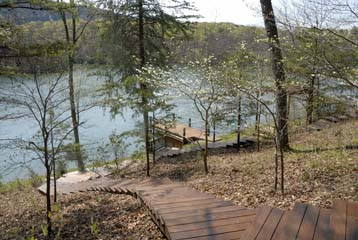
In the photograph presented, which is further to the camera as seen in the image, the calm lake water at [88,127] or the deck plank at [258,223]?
the calm lake water at [88,127]

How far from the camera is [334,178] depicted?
→ 539 cm

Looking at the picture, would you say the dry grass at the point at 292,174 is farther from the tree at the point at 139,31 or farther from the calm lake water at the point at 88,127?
the tree at the point at 139,31

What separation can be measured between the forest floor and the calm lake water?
1.69 metres

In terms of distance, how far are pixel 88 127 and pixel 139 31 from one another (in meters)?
3.80

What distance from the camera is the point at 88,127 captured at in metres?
10.8

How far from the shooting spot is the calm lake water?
396 inches

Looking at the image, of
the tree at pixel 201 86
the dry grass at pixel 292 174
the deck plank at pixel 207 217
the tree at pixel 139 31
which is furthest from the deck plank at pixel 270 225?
the tree at pixel 139 31

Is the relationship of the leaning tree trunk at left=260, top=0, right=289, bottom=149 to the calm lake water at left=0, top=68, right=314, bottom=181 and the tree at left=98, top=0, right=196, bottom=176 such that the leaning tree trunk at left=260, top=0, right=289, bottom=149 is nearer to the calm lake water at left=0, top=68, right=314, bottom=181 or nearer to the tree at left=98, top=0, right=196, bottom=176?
the calm lake water at left=0, top=68, right=314, bottom=181

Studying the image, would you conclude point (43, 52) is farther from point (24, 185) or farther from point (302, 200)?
point (24, 185)

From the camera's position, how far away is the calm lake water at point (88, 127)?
33.0ft

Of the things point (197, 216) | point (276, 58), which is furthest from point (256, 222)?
point (276, 58)

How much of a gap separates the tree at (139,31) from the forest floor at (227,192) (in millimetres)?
4241

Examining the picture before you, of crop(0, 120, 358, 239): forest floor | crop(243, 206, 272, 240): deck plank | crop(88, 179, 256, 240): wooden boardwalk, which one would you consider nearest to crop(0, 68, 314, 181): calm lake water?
crop(0, 120, 358, 239): forest floor

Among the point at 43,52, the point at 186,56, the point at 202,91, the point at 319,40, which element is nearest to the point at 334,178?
the point at 319,40
